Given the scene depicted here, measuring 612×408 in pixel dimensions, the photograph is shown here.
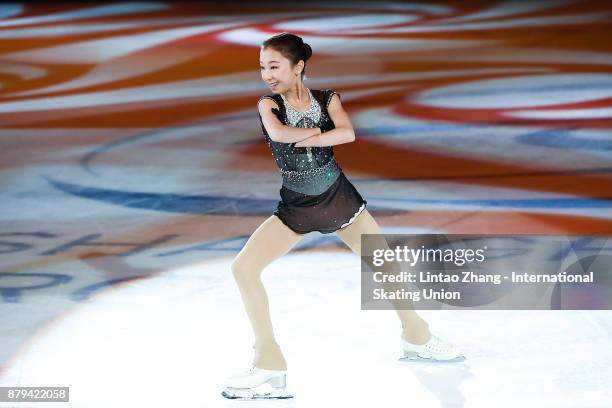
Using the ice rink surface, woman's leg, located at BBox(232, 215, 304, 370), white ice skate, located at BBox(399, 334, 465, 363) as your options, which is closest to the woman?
woman's leg, located at BBox(232, 215, 304, 370)

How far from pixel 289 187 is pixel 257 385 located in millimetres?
768

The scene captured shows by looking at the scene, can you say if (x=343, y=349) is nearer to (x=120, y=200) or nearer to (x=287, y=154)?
(x=287, y=154)

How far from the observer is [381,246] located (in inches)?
189

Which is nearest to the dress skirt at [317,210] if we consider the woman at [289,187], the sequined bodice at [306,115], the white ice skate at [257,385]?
the woman at [289,187]

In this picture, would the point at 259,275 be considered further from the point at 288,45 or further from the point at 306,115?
the point at 288,45

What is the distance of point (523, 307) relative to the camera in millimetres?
5836

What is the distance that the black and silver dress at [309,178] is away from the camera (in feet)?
15.2

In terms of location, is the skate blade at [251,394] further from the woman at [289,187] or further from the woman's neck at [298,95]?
the woman's neck at [298,95]

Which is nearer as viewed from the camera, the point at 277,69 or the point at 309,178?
the point at 277,69

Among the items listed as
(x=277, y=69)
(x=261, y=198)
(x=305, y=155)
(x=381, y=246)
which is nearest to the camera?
(x=277, y=69)

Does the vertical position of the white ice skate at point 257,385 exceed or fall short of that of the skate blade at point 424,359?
it falls short

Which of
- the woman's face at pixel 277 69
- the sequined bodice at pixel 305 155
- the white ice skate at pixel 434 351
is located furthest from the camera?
the white ice skate at pixel 434 351

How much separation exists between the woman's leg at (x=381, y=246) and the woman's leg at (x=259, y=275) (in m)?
0.23

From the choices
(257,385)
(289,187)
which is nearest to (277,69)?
(289,187)
